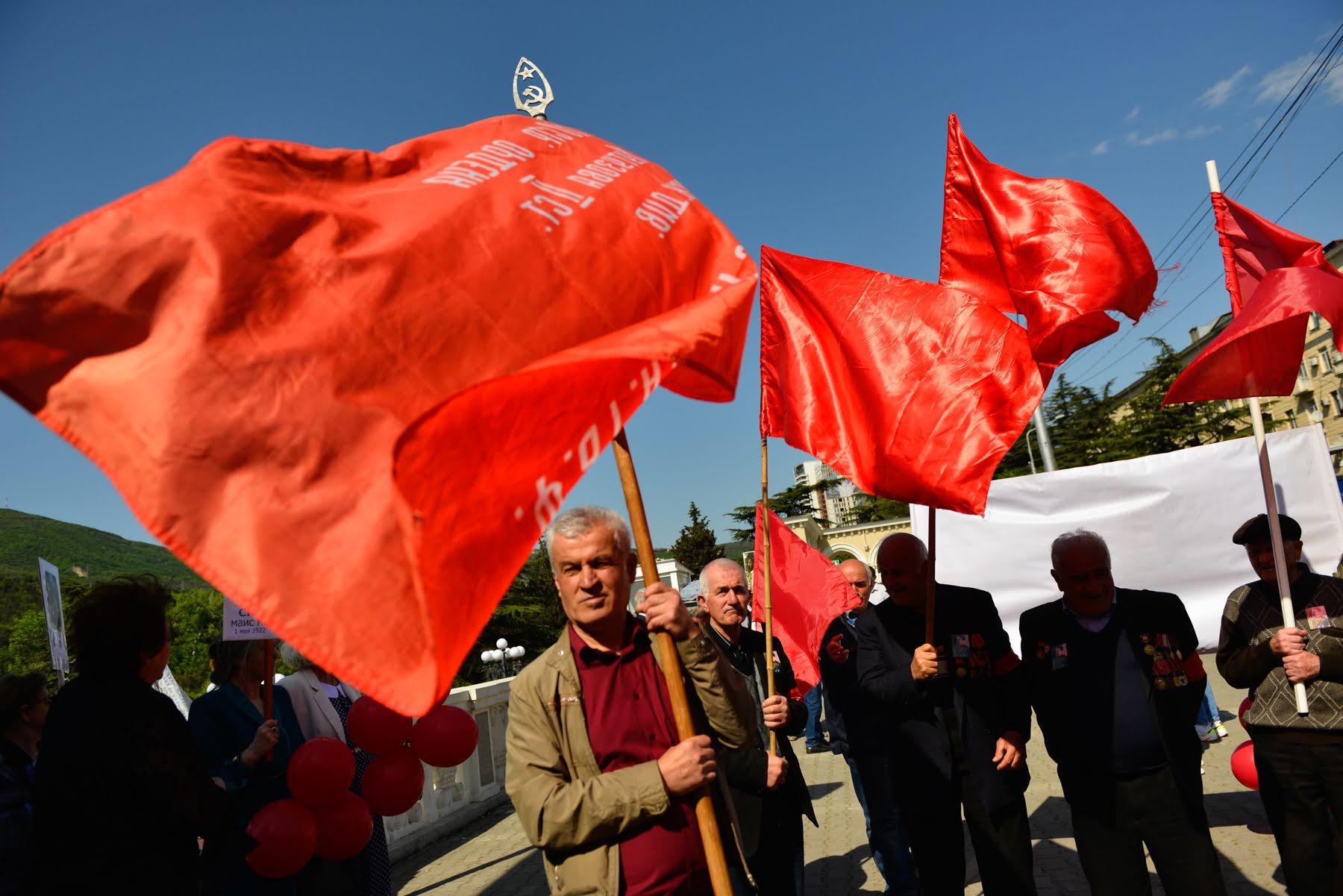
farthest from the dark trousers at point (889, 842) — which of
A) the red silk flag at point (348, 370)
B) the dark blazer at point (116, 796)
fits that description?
the red silk flag at point (348, 370)

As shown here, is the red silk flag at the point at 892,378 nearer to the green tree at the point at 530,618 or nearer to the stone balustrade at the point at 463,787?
the stone balustrade at the point at 463,787

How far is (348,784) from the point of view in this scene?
4535mm

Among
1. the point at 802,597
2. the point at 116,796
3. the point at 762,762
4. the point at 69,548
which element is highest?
the point at 69,548

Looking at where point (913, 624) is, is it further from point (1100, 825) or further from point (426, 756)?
point (426, 756)

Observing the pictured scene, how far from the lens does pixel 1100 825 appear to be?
4.25 meters

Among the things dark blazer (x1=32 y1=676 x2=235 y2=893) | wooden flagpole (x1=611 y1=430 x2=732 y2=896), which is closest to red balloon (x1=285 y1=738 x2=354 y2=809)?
dark blazer (x1=32 y1=676 x2=235 y2=893)

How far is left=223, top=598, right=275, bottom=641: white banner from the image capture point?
4.50 metres

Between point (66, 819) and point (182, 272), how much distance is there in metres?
1.89

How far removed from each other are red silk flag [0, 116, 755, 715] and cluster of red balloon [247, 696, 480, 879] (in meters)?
1.77

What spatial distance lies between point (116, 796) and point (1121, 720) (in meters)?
3.91

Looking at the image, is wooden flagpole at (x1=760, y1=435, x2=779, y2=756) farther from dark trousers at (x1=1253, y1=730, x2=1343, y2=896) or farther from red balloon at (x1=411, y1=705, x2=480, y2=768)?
dark trousers at (x1=1253, y1=730, x2=1343, y2=896)

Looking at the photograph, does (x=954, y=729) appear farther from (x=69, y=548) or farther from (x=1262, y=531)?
(x=69, y=548)

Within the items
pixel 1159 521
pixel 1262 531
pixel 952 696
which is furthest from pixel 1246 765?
pixel 1159 521

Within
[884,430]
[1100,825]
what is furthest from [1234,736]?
[884,430]
